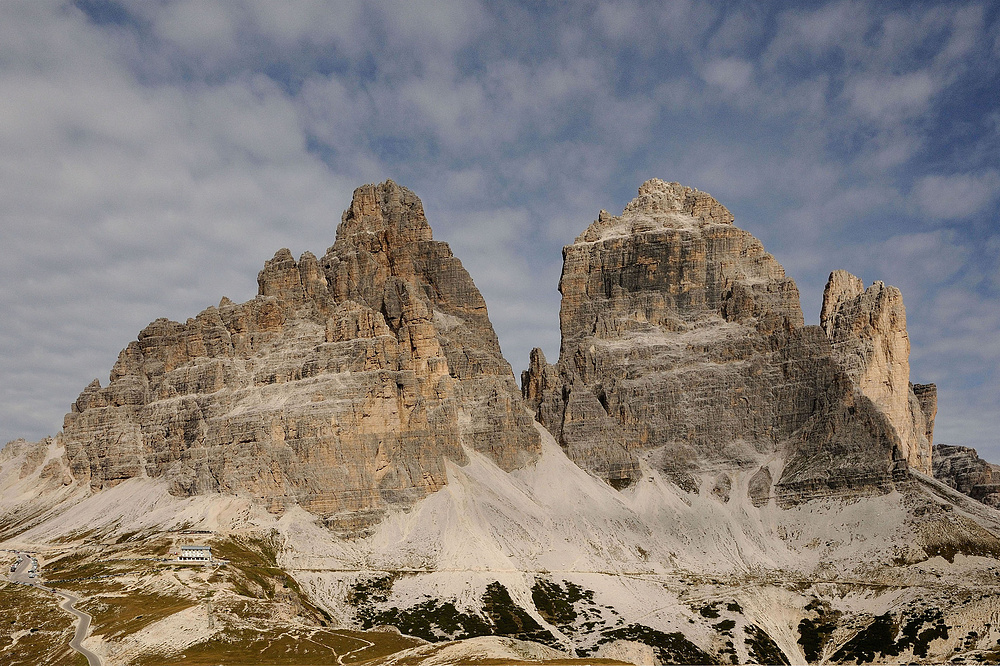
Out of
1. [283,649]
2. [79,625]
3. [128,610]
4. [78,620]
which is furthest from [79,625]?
[283,649]

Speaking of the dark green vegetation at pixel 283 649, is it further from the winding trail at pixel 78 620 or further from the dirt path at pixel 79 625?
the winding trail at pixel 78 620

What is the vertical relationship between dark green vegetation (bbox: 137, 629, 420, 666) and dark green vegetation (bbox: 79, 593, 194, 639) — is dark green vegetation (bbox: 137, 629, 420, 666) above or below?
below

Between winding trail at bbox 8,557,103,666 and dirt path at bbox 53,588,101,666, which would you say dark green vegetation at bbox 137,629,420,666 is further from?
winding trail at bbox 8,557,103,666

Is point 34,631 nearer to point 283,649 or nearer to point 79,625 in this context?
point 79,625

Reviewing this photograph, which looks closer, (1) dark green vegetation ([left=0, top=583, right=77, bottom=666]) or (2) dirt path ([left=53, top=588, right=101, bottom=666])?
(2) dirt path ([left=53, top=588, right=101, bottom=666])

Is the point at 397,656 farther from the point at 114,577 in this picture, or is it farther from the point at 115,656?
the point at 114,577

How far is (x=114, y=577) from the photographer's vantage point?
644 ft

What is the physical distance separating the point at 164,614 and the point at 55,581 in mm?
51254

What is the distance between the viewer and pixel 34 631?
513ft

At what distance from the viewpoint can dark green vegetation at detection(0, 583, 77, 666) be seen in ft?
471

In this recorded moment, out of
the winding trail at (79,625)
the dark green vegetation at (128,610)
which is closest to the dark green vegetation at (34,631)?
the winding trail at (79,625)

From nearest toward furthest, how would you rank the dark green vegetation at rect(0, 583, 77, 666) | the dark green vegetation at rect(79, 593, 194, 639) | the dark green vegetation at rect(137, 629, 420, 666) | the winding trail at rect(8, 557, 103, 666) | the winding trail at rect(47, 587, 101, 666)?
the winding trail at rect(47, 587, 101, 666), the winding trail at rect(8, 557, 103, 666), the dark green vegetation at rect(0, 583, 77, 666), the dark green vegetation at rect(137, 629, 420, 666), the dark green vegetation at rect(79, 593, 194, 639)

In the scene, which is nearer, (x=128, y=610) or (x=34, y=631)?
(x=34, y=631)

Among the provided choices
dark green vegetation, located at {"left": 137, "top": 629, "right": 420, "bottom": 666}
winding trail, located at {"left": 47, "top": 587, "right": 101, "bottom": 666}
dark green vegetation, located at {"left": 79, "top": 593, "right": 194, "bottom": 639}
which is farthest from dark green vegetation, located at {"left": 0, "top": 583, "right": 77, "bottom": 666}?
dark green vegetation, located at {"left": 137, "top": 629, "right": 420, "bottom": 666}
